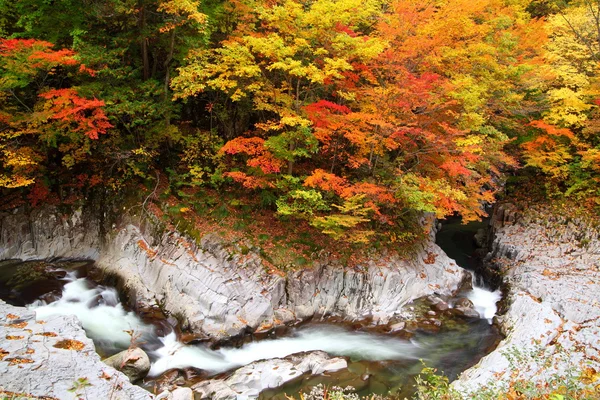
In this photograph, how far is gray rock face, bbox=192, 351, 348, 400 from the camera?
9273mm

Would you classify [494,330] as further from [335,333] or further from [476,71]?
[476,71]

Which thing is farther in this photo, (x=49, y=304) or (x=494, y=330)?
(x=494, y=330)

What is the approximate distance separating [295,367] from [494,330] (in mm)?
7264

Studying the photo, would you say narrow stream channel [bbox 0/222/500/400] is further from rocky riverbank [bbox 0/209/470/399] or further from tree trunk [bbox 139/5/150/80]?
tree trunk [bbox 139/5/150/80]

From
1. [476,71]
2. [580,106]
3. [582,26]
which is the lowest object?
[580,106]

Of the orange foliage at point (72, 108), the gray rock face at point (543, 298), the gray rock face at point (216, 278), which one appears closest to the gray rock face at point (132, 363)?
the gray rock face at point (216, 278)

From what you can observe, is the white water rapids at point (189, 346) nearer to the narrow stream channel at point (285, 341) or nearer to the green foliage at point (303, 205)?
the narrow stream channel at point (285, 341)

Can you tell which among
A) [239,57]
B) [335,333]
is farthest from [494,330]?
[239,57]

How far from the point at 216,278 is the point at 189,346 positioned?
2274 mm

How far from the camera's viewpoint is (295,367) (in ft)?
33.9

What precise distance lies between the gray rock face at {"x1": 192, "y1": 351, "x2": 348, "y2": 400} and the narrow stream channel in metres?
0.22

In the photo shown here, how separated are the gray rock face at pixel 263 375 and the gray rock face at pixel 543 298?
3.50 metres

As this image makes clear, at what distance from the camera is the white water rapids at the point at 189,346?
428 inches

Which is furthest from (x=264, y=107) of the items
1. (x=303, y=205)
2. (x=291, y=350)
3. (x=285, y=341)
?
(x=291, y=350)
